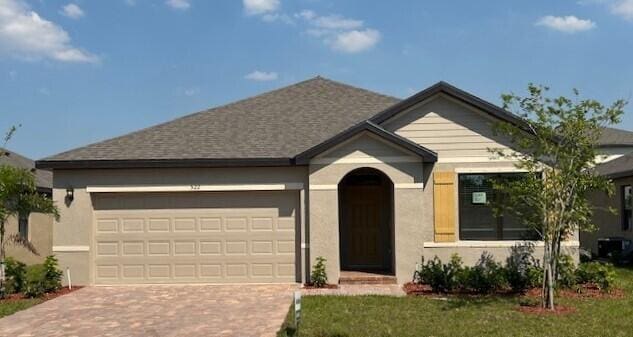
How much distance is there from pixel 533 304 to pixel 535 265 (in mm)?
2721

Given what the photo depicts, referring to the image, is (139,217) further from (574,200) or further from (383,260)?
(574,200)

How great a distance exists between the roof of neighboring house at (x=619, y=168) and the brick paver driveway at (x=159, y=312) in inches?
430

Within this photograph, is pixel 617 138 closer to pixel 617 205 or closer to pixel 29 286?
pixel 617 205

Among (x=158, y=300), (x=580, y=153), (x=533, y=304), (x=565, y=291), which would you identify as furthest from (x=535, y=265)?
(x=158, y=300)

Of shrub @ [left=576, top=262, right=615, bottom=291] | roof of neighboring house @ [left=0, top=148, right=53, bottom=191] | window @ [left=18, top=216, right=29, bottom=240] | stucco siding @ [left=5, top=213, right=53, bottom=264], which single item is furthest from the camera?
roof of neighboring house @ [left=0, top=148, right=53, bottom=191]

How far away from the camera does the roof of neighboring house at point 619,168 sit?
62.8ft

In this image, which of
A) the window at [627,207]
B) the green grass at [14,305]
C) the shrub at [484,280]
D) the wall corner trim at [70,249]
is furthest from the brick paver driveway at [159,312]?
the window at [627,207]

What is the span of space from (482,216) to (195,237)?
22.5 ft

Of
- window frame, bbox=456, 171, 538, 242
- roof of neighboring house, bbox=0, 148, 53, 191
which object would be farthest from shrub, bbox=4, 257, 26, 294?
window frame, bbox=456, 171, 538, 242

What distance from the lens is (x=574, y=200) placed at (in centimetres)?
1169

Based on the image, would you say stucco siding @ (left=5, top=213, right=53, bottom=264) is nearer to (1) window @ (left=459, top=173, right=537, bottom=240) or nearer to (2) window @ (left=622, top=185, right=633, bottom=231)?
(1) window @ (left=459, top=173, right=537, bottom=240)

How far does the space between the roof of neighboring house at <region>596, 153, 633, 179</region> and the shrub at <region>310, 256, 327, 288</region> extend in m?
8.80

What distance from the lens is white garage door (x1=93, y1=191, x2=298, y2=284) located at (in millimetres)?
15086

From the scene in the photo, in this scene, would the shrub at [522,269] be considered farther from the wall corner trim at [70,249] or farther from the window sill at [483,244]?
the wall corner trim at [70,249]
